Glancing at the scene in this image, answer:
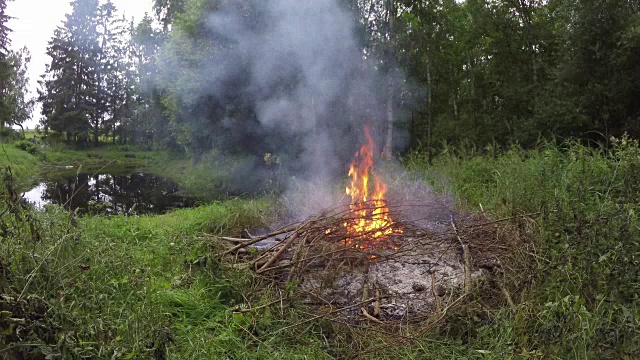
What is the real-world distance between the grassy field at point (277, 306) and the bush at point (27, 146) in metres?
21.2

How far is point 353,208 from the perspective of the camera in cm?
470

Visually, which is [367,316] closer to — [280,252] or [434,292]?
[434,292]

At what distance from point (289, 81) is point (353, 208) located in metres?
7.12

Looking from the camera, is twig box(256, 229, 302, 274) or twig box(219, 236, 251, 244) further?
twig box(219, 236, 251, 244)

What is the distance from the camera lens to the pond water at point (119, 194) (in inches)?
469

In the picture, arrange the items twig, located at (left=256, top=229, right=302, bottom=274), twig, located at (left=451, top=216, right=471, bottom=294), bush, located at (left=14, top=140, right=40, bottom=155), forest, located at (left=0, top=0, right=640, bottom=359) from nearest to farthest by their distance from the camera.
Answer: forest, located at (left=0, top=0, right=640, bottom=359) → twig, located at (left=451, top=216, right=471, bottom=294) → twig, located at (left=256, top=229, right=302, bottom=274) → bush, located at (left=14, top=140, right=40, bottom=155)

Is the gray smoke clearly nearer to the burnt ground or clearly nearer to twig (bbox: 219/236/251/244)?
twig (bbox: 219/236/251/244)

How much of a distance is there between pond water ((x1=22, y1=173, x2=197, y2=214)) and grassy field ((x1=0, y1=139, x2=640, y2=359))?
760cm

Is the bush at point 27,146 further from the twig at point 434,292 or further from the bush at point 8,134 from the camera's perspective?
the twig at point 434,292

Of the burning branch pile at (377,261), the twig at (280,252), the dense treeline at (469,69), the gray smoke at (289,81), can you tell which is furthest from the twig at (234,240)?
the gray smoke at (289,81)

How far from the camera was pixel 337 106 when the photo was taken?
448 inches

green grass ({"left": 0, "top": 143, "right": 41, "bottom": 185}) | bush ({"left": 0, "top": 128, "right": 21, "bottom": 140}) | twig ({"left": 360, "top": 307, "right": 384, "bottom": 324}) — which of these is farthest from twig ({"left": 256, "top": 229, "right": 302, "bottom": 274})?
bush ({"left": 0, "top": 128, "right": 21, "bottom": 140})

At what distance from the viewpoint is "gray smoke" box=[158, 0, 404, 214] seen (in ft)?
33.7

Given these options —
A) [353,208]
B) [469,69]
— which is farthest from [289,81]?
[469,69]
